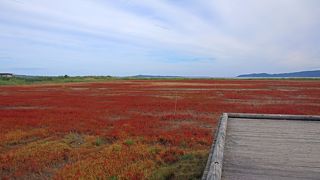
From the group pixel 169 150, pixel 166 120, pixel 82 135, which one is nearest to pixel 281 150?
pixel 169 150

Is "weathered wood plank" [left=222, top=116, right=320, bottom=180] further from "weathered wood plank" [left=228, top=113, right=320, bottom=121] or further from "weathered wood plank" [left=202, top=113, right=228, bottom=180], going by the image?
"weathered wood plank" [left=228, top=113, right=320, bottom=121]

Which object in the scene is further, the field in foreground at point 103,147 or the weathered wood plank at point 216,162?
the field in foreground at point 103,147

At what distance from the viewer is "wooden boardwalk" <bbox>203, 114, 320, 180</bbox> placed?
441 cm

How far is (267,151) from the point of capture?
18.2 feet

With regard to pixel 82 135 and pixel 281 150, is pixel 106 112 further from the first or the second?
pixel 281 150

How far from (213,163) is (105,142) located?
7.41m

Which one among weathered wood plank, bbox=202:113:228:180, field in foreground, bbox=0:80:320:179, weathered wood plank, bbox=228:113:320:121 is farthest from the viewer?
weathered wood plank, bbox=228:113:320:121

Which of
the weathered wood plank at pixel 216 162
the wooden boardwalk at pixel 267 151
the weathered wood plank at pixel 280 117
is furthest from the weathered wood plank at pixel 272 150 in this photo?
the weathered wood plank at pixel 280 117

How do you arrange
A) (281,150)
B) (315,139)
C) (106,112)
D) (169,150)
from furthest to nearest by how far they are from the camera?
(106,112) → (169,150) → (315,139) → (281,150)

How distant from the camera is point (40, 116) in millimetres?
17406

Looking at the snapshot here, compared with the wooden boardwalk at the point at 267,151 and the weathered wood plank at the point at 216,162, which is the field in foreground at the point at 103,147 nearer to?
the wooden boardwalk at the point at 267,151

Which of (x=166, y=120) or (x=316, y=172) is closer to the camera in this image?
(x=316, y=172)

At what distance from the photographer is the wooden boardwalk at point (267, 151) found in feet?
14.5

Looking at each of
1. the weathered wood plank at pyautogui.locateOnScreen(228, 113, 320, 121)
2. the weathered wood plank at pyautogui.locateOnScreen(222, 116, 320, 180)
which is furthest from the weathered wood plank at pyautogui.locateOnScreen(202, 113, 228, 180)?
the weathered wood plank at pyautogui.locateOnScreen(228, 113, 320, 121)
